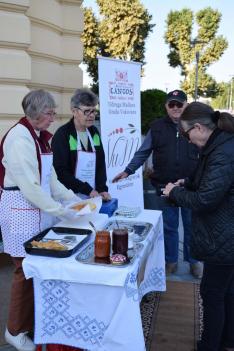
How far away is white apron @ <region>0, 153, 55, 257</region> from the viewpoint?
2.32 meters

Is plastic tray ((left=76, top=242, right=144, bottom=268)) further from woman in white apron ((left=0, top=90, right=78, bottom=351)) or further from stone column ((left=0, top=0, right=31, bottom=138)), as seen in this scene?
stone column ((left=0, top=0, right=31, bottom=138))

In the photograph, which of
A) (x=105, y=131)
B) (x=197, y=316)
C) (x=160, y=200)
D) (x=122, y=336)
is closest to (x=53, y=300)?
(x=122, y=336)

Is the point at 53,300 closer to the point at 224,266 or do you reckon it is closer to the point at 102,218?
the point at 102,218

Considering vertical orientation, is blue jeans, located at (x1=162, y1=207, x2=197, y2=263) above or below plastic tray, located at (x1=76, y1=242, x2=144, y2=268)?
Answer: below

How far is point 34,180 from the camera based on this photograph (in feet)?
7.23

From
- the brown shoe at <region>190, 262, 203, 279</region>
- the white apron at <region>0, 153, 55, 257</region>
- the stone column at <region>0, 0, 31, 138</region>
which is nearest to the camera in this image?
the white apron at <region>0, 153, 55, 257</region>

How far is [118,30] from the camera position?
23.2m

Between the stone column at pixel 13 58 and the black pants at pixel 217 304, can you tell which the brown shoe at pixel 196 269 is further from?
the stone column at pixel 13 58

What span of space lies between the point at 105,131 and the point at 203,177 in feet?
9.54

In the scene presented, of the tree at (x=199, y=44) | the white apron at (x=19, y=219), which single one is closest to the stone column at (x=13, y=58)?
the white apron at (x=19, y=219)

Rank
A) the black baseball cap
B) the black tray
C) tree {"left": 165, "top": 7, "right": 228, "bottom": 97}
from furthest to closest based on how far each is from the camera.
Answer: tree {"left": 165, "top": 7, "right": 228, "bottom": 97}
the black baseball cap
the black tray

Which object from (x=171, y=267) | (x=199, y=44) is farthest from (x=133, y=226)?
(x=199, y=44)

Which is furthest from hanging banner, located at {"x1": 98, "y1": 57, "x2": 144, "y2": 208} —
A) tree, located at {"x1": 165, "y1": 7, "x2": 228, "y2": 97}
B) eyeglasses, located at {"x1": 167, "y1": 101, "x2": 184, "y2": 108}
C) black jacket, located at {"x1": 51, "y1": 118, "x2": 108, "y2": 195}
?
tree, located at {"x1": 165, "y1": 7, "x2": 228, "y2": 97}

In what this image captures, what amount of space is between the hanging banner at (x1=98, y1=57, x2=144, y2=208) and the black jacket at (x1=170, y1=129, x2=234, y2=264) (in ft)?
8.96
